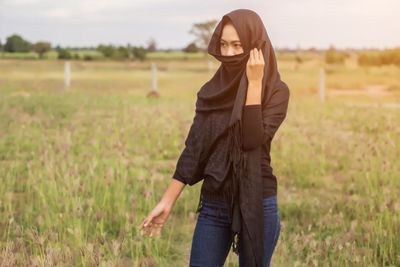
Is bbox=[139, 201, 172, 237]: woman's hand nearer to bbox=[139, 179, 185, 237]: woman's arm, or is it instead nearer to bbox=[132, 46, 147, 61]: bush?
bbox=[139, 179, 185, 237]: woman's arm

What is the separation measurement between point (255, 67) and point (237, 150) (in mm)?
346

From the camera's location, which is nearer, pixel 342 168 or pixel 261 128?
pixel 261 128

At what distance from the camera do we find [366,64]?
1554 inches

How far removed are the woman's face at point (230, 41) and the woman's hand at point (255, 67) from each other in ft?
0.35

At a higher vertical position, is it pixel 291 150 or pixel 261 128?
pixel 261 128

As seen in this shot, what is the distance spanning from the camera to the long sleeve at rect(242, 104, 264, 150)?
2070 millimetres

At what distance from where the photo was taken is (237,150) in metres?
2.10

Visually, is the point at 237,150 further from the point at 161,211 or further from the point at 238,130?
the point at 161,211

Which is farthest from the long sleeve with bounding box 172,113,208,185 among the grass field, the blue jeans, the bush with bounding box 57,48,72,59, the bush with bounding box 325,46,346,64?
the bush with bounding box 57,48,72,59

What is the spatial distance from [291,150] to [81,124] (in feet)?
14.2

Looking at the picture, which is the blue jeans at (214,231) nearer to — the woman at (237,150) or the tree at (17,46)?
the woman at (237,150)

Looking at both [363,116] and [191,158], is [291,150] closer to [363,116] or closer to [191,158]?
[363,116]

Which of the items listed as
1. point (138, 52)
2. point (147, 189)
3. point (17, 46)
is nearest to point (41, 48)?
point (17, 46)

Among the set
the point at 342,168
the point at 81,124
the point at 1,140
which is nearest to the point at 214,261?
the point at 342,168
